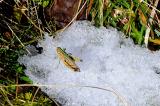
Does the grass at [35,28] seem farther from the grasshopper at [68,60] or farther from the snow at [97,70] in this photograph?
the grasshopper at [68,60]

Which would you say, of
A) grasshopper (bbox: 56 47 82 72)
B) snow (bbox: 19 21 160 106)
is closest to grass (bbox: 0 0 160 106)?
snow (bbox: 19 21 160 106)

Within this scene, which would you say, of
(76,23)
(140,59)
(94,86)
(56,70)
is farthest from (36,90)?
(140,59)

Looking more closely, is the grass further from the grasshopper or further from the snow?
the grasshopper

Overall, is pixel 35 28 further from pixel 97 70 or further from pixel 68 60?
pixel 97 70

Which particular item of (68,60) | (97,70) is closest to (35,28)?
(68,60)

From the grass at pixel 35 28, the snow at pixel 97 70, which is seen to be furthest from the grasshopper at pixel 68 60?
the grass at pixel 35 28
